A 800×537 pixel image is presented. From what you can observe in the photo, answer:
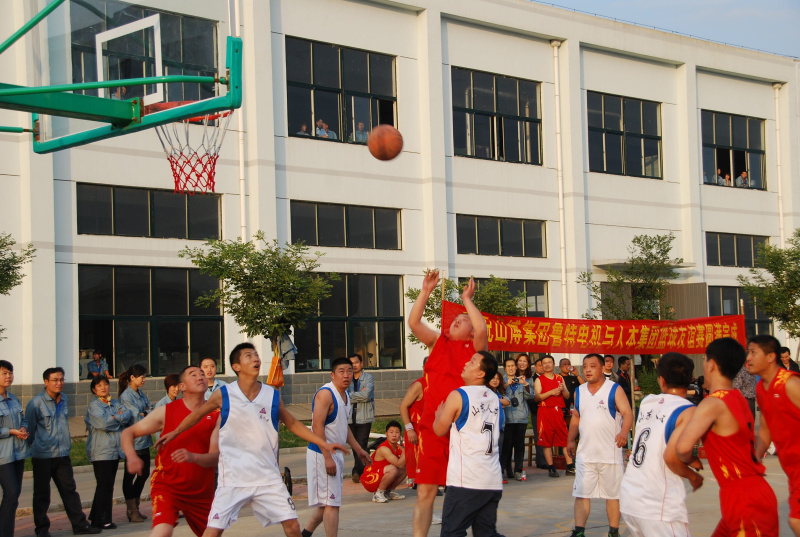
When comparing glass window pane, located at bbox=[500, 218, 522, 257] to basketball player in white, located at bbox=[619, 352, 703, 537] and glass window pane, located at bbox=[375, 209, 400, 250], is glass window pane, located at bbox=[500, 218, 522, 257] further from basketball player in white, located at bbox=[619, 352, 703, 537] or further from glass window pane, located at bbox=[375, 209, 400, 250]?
basketball player in white, located at bbox=[619, 352, 703, 537]

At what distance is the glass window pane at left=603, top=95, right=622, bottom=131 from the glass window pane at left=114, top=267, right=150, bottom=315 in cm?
1825

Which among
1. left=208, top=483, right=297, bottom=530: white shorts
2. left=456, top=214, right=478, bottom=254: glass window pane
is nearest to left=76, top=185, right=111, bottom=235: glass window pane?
left=456, top=214, right=478, bottom=254: glass window pane

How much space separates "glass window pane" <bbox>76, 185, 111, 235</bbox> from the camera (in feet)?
82.3

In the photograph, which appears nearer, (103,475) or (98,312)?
(103,475)

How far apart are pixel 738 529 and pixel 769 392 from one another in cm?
147

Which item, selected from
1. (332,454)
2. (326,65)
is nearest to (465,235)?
(326,65)

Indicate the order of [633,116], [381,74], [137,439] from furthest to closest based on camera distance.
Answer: [633,116], [381,74], [137,439]

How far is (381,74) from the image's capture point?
30.8 m

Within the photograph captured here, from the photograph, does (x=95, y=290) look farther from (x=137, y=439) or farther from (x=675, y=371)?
(x=675, y=371)

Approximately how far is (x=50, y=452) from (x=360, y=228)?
18647 millimetres

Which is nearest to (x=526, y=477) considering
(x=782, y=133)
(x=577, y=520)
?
(x=577, y=520)

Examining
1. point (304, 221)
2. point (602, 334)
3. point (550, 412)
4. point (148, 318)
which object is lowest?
point (550, 412)

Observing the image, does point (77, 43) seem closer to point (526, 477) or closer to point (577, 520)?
point (577, 520)

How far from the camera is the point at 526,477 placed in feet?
54.5
